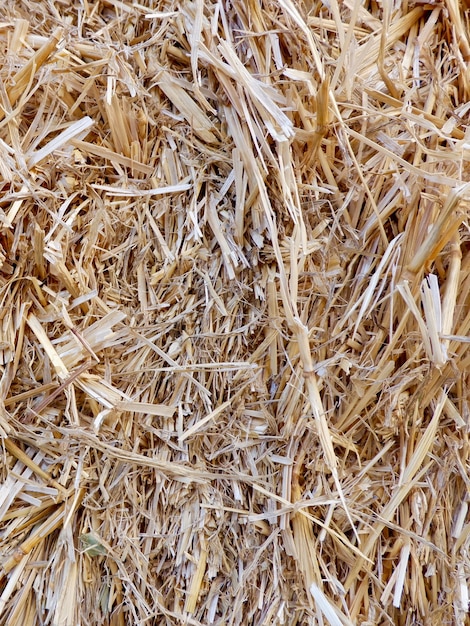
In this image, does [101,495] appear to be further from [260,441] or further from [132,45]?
[132,45]

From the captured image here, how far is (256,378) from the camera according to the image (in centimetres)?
78

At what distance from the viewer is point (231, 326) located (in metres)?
0.79

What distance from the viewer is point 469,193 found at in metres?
0.67

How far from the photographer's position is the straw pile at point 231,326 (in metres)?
0.74

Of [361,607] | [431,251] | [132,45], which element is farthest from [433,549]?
[132,45]

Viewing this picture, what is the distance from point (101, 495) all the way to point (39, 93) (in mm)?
589

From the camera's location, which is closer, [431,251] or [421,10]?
[431,251]

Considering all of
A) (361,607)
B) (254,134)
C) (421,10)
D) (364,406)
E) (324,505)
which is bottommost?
(361,607)

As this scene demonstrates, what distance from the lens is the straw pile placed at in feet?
2.42

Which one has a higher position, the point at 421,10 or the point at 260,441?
the point at 421,10

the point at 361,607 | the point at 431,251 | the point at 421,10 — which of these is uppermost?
the point at 421,10

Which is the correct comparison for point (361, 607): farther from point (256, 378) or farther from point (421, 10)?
point (421, 10)

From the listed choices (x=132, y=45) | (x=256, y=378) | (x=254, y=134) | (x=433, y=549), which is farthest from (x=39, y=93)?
(x=433, y=549)

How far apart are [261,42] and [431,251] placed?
38 cm
